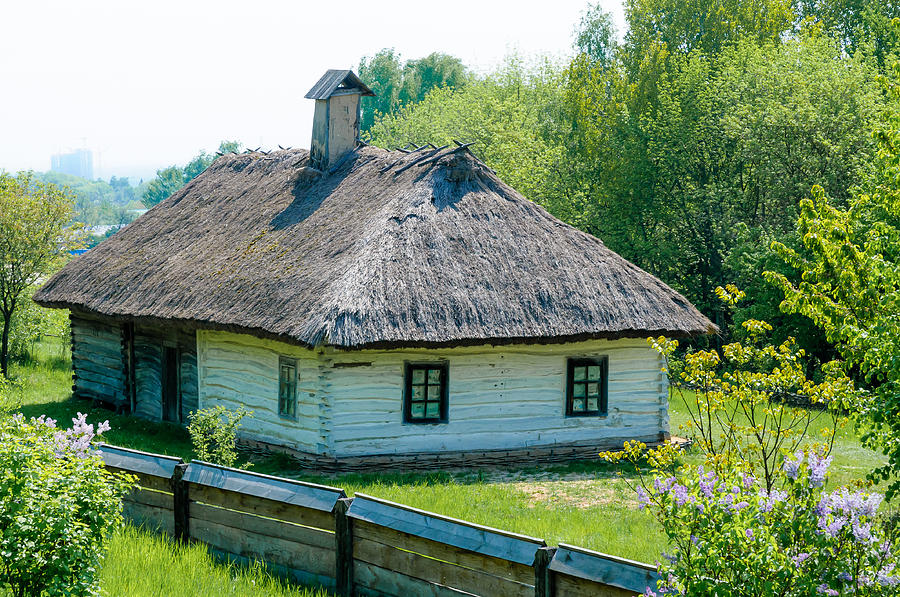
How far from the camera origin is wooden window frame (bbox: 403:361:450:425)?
48.3 ft

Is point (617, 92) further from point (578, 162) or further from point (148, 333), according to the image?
point (148, 333)

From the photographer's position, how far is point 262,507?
340 inches

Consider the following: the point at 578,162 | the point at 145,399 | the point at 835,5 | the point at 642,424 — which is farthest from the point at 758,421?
the point at 835,5

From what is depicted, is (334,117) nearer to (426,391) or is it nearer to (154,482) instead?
(426,391)

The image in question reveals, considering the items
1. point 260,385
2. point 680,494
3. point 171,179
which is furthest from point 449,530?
point 171,179

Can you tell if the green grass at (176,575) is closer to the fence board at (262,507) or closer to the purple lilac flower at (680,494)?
the fence board at (262,507)

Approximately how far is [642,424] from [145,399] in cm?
994

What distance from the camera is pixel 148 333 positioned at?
723 inches

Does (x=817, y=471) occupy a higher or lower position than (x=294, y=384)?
higher

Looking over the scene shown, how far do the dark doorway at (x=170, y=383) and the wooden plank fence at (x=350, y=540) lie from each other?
26.4 ft

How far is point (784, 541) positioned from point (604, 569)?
6.18 ft

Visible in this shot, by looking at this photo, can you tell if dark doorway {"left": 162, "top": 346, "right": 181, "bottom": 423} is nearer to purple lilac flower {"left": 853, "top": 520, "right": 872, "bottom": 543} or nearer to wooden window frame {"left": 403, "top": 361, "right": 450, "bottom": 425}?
wooden window frame {"left": 403, "top": 361, "right": 450, "bottom": 425}

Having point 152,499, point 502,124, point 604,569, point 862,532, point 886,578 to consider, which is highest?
point 502,124

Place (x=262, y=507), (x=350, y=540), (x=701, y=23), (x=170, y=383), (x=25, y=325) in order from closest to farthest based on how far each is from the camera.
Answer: (x=350, y=540) → (x=262, y=507) → (x=170, y=383) → (x=25, y=325) → (x=701, y=23)
